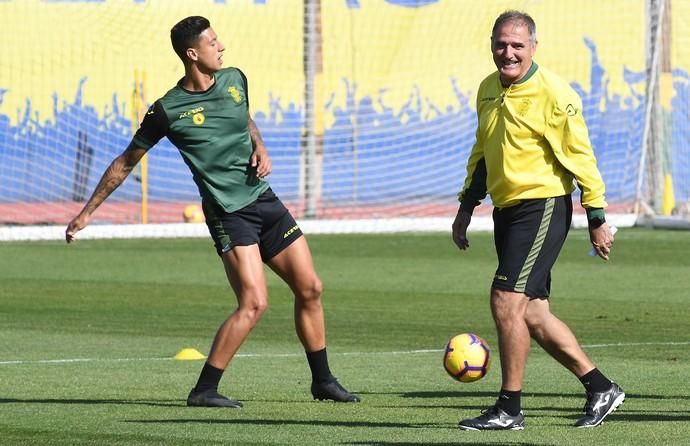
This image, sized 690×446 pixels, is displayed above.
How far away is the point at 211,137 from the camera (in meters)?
9.45

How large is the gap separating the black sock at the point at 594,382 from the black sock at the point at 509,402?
48 cm

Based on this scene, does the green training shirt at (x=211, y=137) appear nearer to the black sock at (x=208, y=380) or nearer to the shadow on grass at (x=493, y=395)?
the black sock at (x=208, y=380)

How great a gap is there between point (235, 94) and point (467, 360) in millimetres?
2058

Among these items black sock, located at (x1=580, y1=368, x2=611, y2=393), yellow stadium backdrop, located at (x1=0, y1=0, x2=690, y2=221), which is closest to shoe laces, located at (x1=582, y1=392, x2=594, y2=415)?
black sock, located at (x1=580, y1=368, x2=611, y2=393)

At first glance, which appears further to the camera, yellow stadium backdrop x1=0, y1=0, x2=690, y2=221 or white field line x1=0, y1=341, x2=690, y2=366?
yellow stadium backdrop x1=0, y1=0, x2=690, y2=221

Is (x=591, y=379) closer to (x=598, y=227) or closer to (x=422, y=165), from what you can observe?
(x=598, y=227)

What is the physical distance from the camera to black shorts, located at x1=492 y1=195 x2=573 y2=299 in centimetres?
813

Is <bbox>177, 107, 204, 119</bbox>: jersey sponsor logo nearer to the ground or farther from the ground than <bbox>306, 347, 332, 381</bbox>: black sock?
farther from the ground

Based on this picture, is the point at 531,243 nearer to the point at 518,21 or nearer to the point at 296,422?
the point at 518,21

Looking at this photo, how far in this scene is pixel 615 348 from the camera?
12.5 meters

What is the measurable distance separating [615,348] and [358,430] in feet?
15.6

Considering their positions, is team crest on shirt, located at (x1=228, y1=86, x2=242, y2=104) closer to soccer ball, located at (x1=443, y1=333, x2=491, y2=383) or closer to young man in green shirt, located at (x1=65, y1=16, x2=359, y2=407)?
young man in green shirt, located at (x1=65, y1=16, x2=359, y2=407)

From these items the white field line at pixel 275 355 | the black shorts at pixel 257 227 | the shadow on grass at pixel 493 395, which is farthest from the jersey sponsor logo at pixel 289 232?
the white field line at pixel 275 355

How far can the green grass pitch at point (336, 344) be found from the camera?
8.28 m
